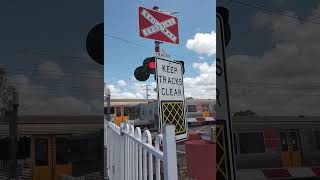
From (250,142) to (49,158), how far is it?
137cm

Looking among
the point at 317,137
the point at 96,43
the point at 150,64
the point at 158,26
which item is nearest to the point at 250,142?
the point at 317,137

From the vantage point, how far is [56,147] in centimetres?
232

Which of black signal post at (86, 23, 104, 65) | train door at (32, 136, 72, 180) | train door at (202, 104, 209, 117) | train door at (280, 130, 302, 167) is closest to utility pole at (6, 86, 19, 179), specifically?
train door at (32, 136, 72, 180)

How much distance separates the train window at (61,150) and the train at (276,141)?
1070 millimetres

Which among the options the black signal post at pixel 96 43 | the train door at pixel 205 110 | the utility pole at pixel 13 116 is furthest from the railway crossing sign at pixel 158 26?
the train door at pixel 205 110

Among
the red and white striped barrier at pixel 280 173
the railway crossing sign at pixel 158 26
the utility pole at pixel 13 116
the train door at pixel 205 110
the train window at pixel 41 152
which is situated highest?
the railway crossing sign at pixel 158 26

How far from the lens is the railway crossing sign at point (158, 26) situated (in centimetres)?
336

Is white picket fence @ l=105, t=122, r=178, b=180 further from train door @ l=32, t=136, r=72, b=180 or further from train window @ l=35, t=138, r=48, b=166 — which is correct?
train window @ l=35, t=138, r=48, b=166

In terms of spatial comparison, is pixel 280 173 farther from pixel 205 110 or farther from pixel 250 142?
pixel 205 110

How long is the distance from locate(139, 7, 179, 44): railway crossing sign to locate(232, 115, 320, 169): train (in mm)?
1730

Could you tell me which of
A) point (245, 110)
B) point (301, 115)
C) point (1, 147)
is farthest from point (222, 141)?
point (1, 147)

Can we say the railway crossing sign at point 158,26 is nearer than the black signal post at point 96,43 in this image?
No

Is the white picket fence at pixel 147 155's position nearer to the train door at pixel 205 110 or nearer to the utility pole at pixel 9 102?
the utility pole at pixel 9 102

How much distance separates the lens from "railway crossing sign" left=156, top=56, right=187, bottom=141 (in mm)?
3074
